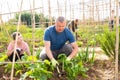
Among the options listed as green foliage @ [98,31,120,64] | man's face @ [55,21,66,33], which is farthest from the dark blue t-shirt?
green foliage @ [98,31,120,64]

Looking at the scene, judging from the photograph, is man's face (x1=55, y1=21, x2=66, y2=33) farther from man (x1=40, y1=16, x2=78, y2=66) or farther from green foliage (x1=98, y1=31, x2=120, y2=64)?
green foliage (x1=98, y1=31, x2=120, y2=64)

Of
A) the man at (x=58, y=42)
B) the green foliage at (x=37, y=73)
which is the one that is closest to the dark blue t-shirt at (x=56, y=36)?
the man at (x=58, y=42)

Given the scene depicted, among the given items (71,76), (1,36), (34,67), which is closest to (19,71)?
(34,67)

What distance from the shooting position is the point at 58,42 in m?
5.05

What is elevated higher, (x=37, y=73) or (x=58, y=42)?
(x=58, y=42)

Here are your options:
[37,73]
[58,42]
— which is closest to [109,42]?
[58,42]

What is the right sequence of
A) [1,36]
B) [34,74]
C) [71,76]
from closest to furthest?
1. [34,74]
2. [71,76]
3. [1,36]

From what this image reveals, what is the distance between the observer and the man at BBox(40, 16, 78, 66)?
4765 millimetres

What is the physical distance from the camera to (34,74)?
13.3 ft

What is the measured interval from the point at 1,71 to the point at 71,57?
119 centimetres

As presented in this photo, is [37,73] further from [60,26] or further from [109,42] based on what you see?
[109,42]

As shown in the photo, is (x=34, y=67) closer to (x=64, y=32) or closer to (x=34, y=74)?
(x=34, y=74)

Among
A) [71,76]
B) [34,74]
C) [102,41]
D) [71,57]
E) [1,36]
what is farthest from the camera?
[1,36]

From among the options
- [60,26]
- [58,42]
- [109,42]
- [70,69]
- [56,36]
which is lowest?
[70,69]
